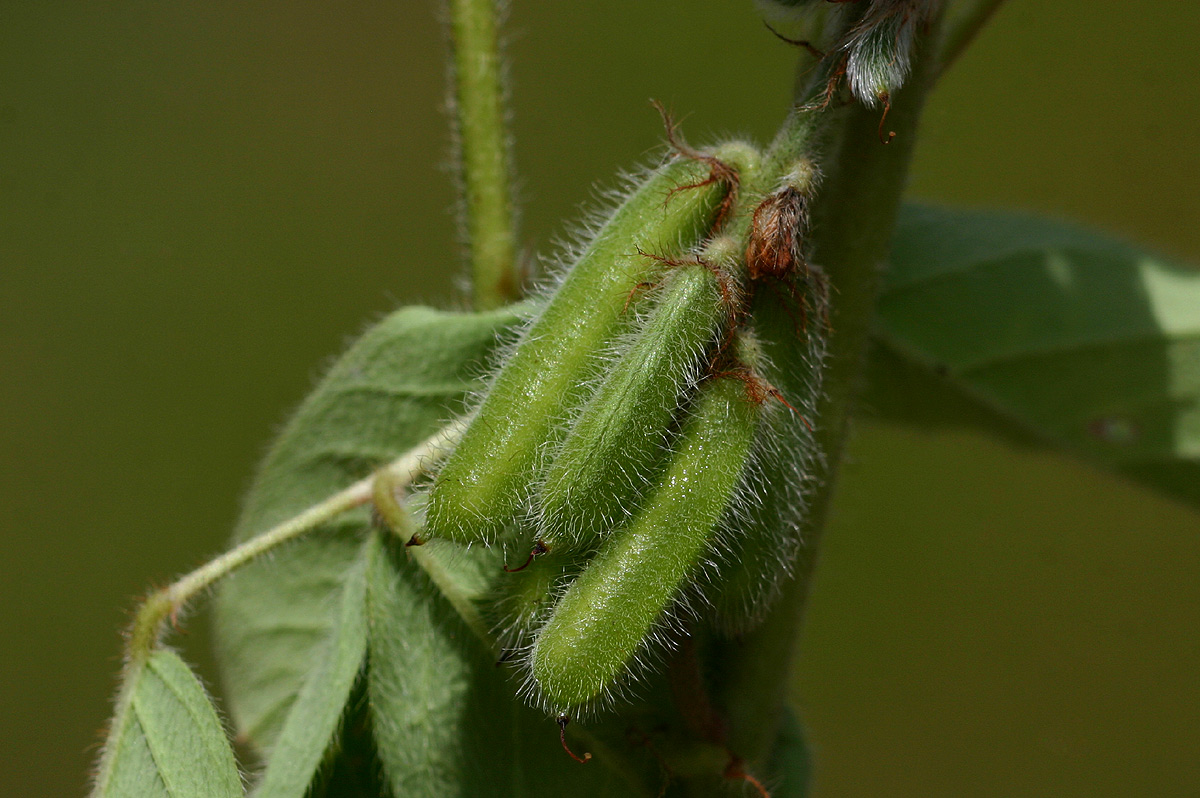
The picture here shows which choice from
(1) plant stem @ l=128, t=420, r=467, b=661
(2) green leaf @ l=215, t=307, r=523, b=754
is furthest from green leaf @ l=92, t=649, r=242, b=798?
(2) green leaf @ l=215, t=307, r=523, b=754

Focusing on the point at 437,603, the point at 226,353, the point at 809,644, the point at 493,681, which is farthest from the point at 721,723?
the point at 226,353

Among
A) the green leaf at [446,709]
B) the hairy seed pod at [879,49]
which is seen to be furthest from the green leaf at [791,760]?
the hairy seed pod at [879,49]

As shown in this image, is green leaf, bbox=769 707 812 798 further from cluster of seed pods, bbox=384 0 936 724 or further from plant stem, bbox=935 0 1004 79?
plant stem, bbox=935 0 1004 79

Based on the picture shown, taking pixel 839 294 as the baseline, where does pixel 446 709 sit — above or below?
below

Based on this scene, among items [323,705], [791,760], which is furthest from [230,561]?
[791,760]

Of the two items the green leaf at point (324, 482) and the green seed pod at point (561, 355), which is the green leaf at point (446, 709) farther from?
the green seed pod at point (561, 355)

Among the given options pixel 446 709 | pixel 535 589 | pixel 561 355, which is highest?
pixel 561 355

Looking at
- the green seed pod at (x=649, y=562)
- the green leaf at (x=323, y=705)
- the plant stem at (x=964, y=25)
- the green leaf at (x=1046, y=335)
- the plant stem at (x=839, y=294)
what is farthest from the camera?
the green leaf at (x=1046, y=335)

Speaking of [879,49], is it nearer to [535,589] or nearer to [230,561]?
[535,589]
